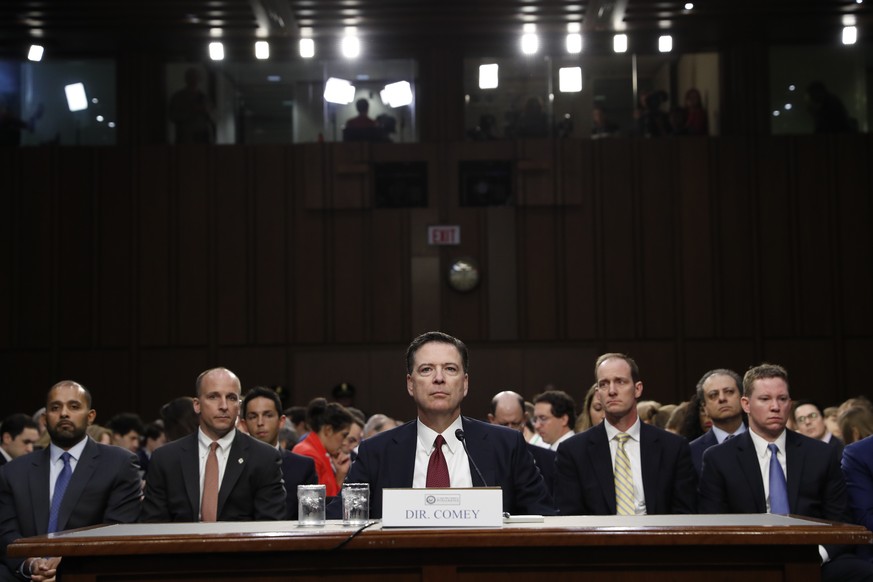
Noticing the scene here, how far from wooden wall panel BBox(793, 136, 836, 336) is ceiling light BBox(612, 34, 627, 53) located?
265 cm

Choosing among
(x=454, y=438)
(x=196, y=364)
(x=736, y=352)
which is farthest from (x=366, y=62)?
(x=454, y=438)

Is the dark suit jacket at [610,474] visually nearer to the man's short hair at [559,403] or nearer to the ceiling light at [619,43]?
the man's short hair at [559,403]

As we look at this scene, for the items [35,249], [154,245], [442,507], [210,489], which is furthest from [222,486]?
[35,249]

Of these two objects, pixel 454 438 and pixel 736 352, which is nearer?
pixel 454 438

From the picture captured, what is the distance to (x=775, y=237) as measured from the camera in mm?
14570

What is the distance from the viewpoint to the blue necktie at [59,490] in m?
5.29

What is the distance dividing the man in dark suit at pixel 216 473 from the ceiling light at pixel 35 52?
10.8 metres

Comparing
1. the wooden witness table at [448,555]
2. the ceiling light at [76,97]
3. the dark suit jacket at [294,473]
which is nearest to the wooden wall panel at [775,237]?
the ceiling light at [76,97]

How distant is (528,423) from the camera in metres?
9.67

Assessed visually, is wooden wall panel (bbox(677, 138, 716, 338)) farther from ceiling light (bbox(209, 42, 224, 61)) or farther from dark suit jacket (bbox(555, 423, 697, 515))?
dark suit jacket (bbox(555, 423, 697, 515))

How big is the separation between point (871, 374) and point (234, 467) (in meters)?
11.3

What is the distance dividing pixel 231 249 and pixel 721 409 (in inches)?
386

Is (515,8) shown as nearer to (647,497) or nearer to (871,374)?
(871,374)

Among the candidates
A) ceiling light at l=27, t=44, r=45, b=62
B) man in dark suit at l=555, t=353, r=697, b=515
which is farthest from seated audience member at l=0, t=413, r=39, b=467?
ceiling light at l=27, t=44, r=45, b=62
